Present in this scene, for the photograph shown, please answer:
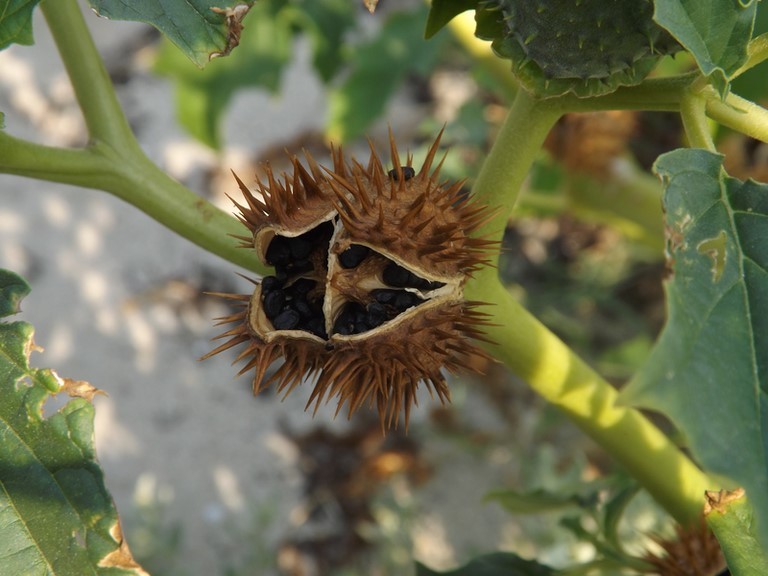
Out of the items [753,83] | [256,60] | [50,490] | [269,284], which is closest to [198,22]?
[269,284]

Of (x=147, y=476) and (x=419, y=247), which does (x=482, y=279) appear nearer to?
(x=419, y=247)

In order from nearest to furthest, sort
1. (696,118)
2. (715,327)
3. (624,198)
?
(715,327) < (696,118) < (624,198)

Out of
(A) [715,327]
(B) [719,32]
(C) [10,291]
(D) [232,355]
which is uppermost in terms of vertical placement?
(B) [719,32]

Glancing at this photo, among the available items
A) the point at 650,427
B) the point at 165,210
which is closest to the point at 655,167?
the point at 650,427

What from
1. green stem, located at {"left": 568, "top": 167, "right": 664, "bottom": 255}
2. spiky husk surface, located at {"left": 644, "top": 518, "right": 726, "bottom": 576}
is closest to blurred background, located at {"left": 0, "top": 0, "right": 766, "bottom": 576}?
green stem, located at {"left": 568, "top": 167, "right": 664, "bottom": 255}

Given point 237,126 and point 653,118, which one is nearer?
point 653,118

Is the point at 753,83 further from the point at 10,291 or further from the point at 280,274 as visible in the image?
the point at 10,291
